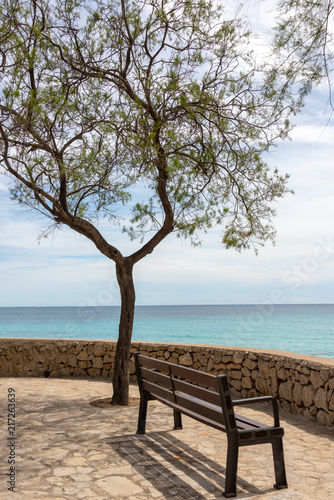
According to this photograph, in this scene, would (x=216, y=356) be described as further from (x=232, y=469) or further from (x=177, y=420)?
(x=232, y=469)

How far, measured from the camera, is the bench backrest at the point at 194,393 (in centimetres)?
362

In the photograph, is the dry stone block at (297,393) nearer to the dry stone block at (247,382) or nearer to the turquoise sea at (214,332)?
the dry stone block at (247,382)

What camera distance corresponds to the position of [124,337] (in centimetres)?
718

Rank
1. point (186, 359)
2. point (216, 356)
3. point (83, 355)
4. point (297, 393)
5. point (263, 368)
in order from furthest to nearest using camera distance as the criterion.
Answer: point (83, 355) → point (186, 359) → point (216, 356) → point (263, 368) → point (297, 393)

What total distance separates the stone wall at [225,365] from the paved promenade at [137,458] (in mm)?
327

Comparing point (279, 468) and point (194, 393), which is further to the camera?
point (194, 393)

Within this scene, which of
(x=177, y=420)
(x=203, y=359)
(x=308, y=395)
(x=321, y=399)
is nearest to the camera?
(x=177, y=420)

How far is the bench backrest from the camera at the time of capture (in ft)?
11.9

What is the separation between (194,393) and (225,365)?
3.71 m

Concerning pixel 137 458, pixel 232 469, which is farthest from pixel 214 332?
pixel 232 469

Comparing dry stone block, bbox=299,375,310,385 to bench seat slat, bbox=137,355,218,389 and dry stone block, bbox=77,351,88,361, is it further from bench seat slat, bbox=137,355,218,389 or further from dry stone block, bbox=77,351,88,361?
dry stone block, bbox=77,351,88,361

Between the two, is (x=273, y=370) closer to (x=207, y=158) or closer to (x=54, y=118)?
(x=207, y=158)

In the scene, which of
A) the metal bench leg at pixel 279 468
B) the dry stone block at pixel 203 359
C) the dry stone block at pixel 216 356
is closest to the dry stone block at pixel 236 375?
the dry stone block at pixel 216 356

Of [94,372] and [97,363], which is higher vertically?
[97,363]
